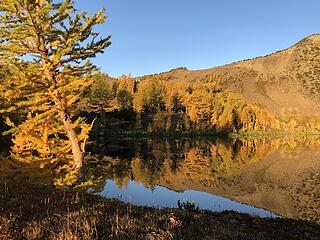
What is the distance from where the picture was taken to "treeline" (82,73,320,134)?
11556 centimetres

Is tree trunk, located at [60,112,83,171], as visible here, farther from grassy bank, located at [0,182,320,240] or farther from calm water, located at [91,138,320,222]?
grassy bank, located at [0,182,320,240]

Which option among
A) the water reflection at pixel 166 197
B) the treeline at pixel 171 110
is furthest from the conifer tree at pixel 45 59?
the treeline at pixel 171 110

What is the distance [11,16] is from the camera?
1822 centimetres

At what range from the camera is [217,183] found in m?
41.3

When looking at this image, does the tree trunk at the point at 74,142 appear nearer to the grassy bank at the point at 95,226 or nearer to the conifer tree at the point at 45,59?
the conifer tree at the point at 45,59

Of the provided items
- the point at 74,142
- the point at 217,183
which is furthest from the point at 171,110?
the point at 74,142

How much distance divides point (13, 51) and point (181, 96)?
124m

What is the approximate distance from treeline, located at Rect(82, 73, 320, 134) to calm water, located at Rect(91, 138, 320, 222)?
5305 cm

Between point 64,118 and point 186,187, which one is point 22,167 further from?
point 186,187

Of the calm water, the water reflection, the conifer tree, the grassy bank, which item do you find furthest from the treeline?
the grassy bank

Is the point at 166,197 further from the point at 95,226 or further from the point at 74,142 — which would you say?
the point at 95,226

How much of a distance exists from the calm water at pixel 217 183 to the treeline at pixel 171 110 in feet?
174

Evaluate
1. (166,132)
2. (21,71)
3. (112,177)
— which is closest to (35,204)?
(21,71)

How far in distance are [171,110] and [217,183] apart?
101004 mm
